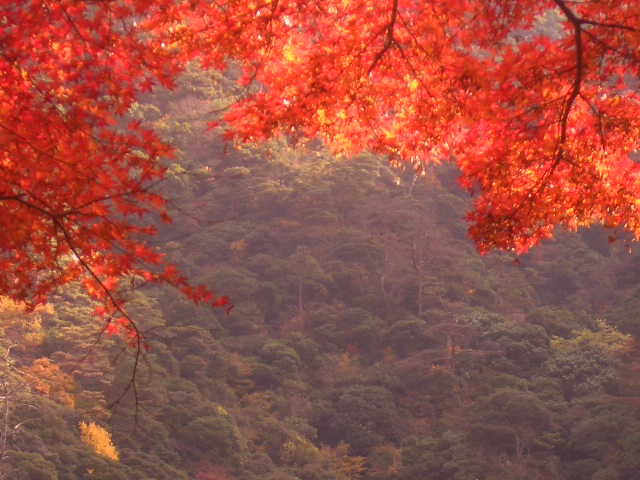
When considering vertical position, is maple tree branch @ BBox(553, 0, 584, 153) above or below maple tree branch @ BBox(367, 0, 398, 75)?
below

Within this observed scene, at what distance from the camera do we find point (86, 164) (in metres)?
3.19

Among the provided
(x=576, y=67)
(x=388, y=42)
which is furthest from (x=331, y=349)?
(x=576, y=67)

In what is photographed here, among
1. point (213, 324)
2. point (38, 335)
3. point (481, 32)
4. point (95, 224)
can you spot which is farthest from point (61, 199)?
point (213, 324)

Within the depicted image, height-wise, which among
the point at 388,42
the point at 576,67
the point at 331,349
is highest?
the point at 331,349

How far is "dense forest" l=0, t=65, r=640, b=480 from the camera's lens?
11320 millimetres

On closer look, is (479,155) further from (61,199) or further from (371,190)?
(371,190)

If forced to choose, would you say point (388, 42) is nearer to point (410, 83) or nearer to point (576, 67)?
point (410, 83)

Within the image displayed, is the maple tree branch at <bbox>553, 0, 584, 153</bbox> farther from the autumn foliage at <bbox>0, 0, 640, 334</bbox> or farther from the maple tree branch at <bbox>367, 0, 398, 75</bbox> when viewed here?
the maple tree branch at <bbox>367, 0, 398, 75</bbox>

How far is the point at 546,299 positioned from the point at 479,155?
15559mm

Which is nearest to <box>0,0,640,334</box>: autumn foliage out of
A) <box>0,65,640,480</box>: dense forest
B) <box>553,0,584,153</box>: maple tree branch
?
<box>553,0,584,153</box>: maple tree branch

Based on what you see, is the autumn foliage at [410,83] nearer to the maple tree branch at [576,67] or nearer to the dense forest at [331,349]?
the maple tree branch at [576,67]

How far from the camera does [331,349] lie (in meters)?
16.3

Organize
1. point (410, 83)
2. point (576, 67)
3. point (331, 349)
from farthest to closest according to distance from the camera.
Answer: point (331, 349), point (410, 83), point (576, 67)

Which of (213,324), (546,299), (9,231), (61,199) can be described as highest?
(546,299)
